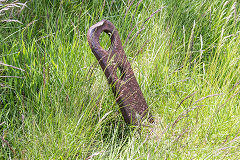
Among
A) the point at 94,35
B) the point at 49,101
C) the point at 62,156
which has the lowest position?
the point at 62,156

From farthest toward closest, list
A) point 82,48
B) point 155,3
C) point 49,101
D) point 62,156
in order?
1. point 155,3
2. point 82,48
3. point 49,101
4. point 62,156

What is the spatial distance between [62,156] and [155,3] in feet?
5.74

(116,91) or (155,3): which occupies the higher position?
(155,3)

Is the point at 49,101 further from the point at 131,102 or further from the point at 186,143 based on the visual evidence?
the point at 186,143

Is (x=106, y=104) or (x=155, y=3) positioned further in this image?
(x=155, y=3)

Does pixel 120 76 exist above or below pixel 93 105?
above

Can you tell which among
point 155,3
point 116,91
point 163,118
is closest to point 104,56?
point 116,91

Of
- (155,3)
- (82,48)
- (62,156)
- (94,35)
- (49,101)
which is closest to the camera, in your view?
(62,156)

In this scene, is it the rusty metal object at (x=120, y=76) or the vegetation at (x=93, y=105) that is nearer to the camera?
the vegetation at (x=93, y=105)

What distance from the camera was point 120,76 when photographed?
6.04 feet

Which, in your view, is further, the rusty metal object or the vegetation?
the rusty metal object

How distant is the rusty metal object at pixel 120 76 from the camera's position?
1731 mm

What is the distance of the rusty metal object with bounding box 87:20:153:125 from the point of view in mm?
1731

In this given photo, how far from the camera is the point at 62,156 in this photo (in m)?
1.57
